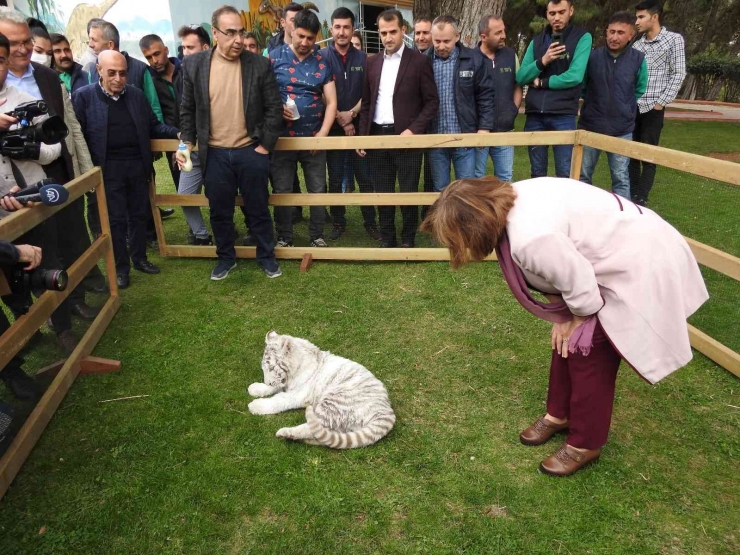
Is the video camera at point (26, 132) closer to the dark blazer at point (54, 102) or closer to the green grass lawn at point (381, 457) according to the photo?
the dark blazer at point (54, 102)

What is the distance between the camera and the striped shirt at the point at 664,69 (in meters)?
6.13

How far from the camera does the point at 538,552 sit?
2316mm

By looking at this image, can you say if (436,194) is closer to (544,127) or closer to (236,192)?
(544,127)

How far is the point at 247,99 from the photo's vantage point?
457 cm

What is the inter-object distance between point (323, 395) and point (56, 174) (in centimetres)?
271

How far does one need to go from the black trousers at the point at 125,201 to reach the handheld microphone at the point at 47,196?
1.89 metres

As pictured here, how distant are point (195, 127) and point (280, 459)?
3311 mm

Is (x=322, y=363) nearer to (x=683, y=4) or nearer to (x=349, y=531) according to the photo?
(x=349, y=531)

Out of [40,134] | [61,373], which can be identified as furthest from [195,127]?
[61,373]

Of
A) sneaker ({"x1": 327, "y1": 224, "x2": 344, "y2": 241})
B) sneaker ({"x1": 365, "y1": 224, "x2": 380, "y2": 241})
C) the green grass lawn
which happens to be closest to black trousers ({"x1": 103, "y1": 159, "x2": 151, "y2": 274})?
the green grass lawn

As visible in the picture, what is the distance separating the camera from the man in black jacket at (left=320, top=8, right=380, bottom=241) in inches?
213

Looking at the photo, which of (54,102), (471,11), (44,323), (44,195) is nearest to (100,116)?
(54,102)

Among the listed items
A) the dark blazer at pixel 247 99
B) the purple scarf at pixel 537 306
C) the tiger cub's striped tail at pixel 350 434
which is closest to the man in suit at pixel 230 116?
the dark blazer at pixel 247 99

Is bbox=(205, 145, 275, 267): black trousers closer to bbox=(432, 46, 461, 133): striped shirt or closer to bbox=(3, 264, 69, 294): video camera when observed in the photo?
bbox=(432, 46, 461, 133): striped shirt
